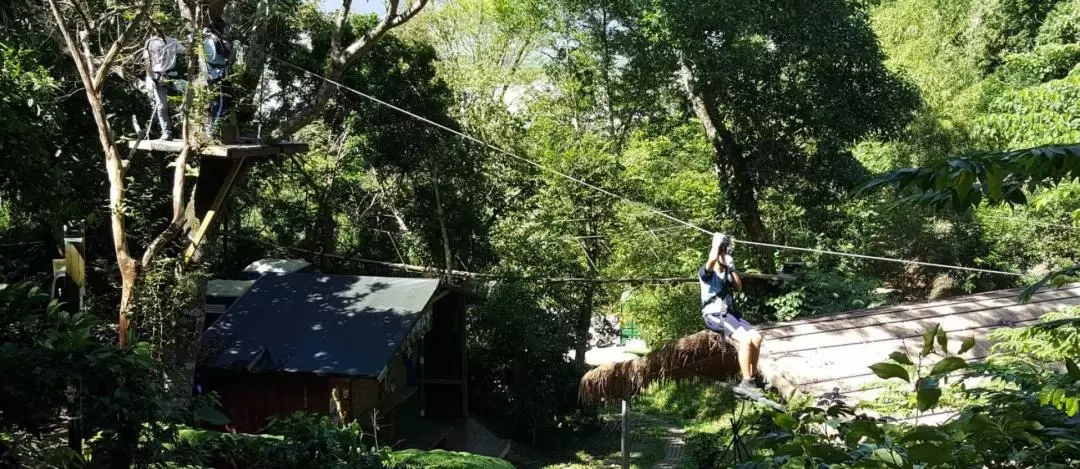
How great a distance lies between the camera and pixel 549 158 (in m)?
14.0

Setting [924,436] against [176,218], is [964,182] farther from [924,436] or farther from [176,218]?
[176,218]

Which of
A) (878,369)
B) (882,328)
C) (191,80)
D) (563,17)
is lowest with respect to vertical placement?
(882,328)

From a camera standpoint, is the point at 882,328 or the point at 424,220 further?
the point at 424,220

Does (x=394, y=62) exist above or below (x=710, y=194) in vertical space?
above

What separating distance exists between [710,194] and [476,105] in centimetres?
428

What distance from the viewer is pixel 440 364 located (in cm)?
1186

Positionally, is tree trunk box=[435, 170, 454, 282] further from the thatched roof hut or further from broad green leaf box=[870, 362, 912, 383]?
broad green leaf box=[870, 362, 912, 383]

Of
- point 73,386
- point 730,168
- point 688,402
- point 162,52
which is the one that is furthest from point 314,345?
point 688,402

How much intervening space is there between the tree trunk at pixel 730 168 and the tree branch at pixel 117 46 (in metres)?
7.31

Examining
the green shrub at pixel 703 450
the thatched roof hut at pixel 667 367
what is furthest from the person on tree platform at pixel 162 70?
the green shrub at pixel 703 450

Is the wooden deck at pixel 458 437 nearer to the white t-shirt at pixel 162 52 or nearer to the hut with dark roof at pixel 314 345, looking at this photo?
the hut with dark roof at pixel 314 345

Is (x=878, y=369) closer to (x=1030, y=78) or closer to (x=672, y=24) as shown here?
(x=672, y=24)

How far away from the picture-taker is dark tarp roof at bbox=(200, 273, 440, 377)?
8391 millimetres

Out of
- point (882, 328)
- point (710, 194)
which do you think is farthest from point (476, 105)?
point (882, 328)
